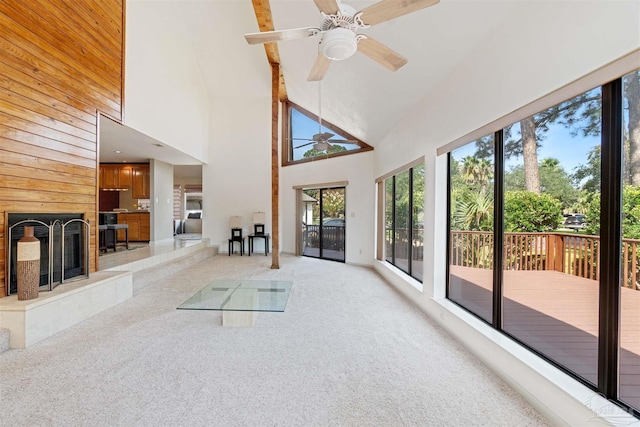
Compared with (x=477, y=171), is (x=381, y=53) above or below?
above

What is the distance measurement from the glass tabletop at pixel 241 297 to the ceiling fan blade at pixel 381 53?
2.42 metres

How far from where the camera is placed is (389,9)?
1819 millimetres

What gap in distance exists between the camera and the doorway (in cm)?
692

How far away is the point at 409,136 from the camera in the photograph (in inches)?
156

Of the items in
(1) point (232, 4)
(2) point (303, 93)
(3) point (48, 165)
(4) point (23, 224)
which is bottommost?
(4) point (23, 224)

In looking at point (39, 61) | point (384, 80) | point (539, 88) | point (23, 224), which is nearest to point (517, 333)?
point (539, 88)

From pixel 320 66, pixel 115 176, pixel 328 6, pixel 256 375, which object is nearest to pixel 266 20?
pixel 320 66

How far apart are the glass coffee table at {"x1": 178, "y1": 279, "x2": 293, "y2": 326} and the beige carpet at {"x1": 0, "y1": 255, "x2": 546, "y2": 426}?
16 cm

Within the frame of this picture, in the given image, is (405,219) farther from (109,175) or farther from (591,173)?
(109,175)

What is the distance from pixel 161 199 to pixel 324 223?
4428 mm

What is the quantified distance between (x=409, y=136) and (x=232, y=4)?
431cm

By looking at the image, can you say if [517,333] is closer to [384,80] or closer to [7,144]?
[384,80]

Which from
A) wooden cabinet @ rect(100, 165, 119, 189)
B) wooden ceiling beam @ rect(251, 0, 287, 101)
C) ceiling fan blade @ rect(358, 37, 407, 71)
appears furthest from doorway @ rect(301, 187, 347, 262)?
wooden cabinet @ rect(100, 165, 119, 189)

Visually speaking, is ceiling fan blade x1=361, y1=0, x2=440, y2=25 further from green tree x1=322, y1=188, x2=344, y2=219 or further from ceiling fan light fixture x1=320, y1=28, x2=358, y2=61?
green tree x1=322, y1=188, x2=344, y2=219
